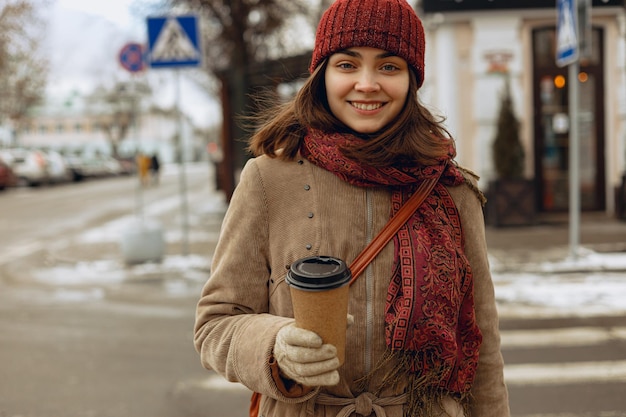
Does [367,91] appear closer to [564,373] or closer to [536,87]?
[564,373]

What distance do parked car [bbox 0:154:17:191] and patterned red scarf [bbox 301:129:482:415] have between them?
27.9m

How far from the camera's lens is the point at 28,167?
98.9ft

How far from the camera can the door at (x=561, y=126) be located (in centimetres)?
1198

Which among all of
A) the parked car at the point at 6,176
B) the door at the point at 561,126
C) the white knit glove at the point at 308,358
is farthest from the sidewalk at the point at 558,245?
the parked car at the point at 6,176

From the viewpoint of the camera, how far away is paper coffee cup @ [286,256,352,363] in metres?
1.27

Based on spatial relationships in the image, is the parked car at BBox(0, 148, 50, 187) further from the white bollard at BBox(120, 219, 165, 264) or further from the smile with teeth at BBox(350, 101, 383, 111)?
the smile with teeth at BBox(350, 101, 383, 111)

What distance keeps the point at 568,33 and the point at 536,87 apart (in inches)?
138

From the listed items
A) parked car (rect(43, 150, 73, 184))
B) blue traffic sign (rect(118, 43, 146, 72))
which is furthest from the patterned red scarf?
parked car (rect(43, 150, 73, 184))

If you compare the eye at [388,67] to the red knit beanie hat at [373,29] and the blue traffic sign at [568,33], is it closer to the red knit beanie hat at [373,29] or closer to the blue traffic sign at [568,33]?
the red knit beanie hat at [373,29]

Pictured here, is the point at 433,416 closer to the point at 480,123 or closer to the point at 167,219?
the point at 480,123

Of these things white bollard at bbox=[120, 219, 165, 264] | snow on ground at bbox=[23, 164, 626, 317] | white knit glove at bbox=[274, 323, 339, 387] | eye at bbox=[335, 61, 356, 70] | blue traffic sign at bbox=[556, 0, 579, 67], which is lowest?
snow on ground at bbox=[23, 164, 626, 317]

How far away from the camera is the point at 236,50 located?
1565 cm

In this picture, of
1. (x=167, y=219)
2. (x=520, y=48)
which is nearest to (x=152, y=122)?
(x=167, y=219)

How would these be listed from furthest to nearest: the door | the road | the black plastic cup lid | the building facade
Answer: the door
the building facade
the road
the black plastic cup lid
